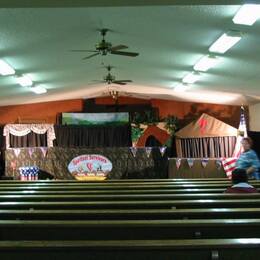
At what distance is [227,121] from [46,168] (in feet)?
19.2

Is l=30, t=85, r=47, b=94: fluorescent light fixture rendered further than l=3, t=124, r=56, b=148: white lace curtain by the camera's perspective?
No

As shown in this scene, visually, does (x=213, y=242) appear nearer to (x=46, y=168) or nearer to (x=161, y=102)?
(x=46, y=168)

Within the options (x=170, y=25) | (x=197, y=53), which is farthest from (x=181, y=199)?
(x=197, y=53)

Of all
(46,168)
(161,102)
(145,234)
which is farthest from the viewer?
(161,102)

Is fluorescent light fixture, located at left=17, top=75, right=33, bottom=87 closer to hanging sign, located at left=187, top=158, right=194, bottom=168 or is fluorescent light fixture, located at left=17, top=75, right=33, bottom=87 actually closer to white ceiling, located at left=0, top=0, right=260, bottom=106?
white ceiling, located at left=0, top=0, right=260, bottom=106

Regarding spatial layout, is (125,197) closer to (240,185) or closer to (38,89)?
(240,185)

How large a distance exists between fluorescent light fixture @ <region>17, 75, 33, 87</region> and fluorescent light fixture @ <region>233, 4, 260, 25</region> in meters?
5.11

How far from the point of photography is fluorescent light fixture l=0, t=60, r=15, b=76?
6.98 metres

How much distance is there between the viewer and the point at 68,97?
12953mm

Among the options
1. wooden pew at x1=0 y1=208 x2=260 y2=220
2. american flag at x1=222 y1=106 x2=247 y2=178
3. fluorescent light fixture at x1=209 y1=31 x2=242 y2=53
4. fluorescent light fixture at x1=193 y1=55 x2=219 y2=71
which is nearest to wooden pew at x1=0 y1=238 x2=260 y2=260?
wooden pew at x1=0 y1=208 x2=260 y2=220

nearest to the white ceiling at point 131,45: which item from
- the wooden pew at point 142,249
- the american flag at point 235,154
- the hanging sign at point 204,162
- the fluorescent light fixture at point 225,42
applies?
the fluorescent light fixture at point 225,42

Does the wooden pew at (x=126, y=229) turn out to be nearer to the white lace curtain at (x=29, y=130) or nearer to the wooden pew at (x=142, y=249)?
the wooden pew at (x=142, y=249)

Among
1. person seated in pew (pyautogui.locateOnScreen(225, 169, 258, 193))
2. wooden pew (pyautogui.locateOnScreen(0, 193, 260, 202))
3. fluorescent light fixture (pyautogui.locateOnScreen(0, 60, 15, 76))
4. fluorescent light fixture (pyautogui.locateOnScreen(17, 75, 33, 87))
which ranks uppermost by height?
fluorescent light fixture (pyautogui.locateOnScreen(17, 75, 33, 87))

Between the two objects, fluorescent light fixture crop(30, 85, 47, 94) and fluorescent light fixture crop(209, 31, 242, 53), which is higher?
fluorescent light fixture crop(30, 85, 47, 94)
